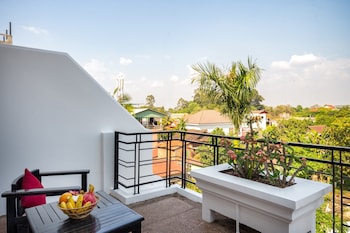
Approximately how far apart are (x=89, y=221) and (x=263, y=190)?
4.35ft

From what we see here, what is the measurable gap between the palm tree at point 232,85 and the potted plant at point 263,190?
651cm

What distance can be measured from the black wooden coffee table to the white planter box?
96 centimetres

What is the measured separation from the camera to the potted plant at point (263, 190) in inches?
68.8

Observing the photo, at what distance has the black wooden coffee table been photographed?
1.34 metres

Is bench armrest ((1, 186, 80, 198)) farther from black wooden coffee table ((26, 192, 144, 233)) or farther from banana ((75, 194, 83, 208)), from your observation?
banana ((75, 194, 83, 208))

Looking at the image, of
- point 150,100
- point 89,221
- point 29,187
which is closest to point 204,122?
point 150,100

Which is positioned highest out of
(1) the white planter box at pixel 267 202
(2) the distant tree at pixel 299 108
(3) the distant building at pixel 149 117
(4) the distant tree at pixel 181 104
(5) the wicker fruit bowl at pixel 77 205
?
(4) the distant tree at pixel 181 104

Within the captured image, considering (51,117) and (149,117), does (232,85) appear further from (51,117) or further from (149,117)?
(51,117)

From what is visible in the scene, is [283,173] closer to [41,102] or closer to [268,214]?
[268,214]

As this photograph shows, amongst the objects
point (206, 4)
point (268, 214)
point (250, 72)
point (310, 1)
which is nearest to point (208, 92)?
point (250, 72)

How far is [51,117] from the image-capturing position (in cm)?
310

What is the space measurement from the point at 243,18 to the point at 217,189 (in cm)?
1188

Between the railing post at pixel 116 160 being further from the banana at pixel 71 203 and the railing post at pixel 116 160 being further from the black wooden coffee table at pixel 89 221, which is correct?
the banana at pixel 71 203

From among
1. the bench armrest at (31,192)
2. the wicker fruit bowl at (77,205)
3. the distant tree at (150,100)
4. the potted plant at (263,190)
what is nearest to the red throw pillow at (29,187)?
the bench armrest at (31,192)
